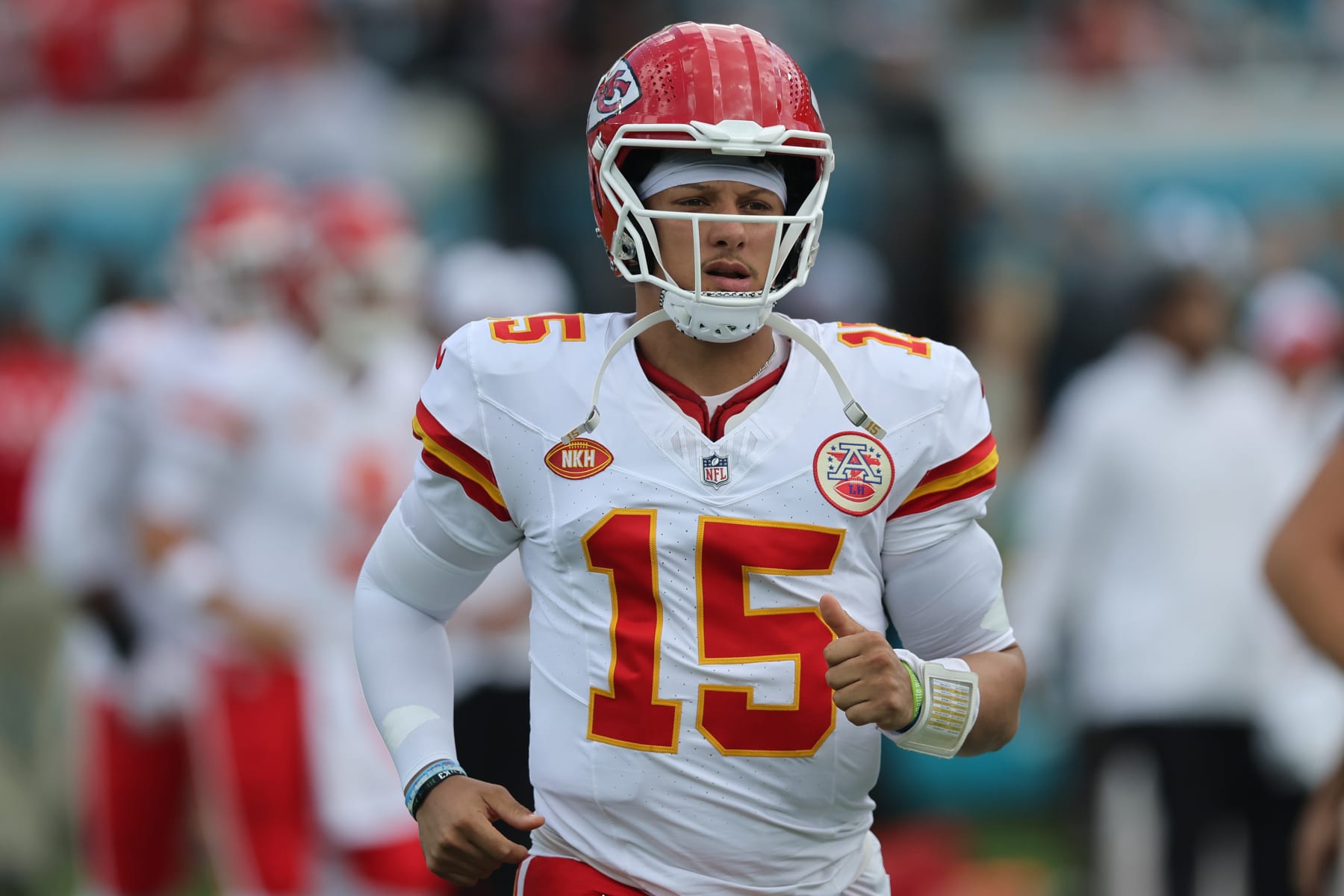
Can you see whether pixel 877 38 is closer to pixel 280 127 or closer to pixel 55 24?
pixel 280 127

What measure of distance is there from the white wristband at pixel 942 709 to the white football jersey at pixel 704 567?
0.13m

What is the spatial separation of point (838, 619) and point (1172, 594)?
13.5 feet

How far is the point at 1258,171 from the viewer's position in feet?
32.8

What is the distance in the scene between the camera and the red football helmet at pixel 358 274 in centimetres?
609

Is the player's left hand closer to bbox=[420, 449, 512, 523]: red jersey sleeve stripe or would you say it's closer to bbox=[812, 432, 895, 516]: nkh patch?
bbox=[812, 432, 895, 516]: nkh patch

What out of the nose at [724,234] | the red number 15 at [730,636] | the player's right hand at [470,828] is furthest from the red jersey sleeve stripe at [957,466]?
the player's right hand at [470,828]

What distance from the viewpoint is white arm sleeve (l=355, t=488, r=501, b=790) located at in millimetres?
3070

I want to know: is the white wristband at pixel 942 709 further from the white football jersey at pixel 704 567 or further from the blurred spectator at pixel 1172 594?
the blurred spectator at pixel 1172 594

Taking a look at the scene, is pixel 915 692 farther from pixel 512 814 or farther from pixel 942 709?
pixel 512 814

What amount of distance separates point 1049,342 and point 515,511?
706 centimetres

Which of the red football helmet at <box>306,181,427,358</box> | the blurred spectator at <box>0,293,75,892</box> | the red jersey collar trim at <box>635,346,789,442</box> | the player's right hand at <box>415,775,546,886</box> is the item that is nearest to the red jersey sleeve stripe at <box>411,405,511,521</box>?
the red jersey collar trim at <box>635,346,789,442</box>

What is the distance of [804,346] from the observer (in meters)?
3.00

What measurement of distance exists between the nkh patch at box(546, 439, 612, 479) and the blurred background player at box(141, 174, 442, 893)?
2.93 m

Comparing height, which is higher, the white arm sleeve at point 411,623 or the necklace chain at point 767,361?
the necklace chain at point 767,361
